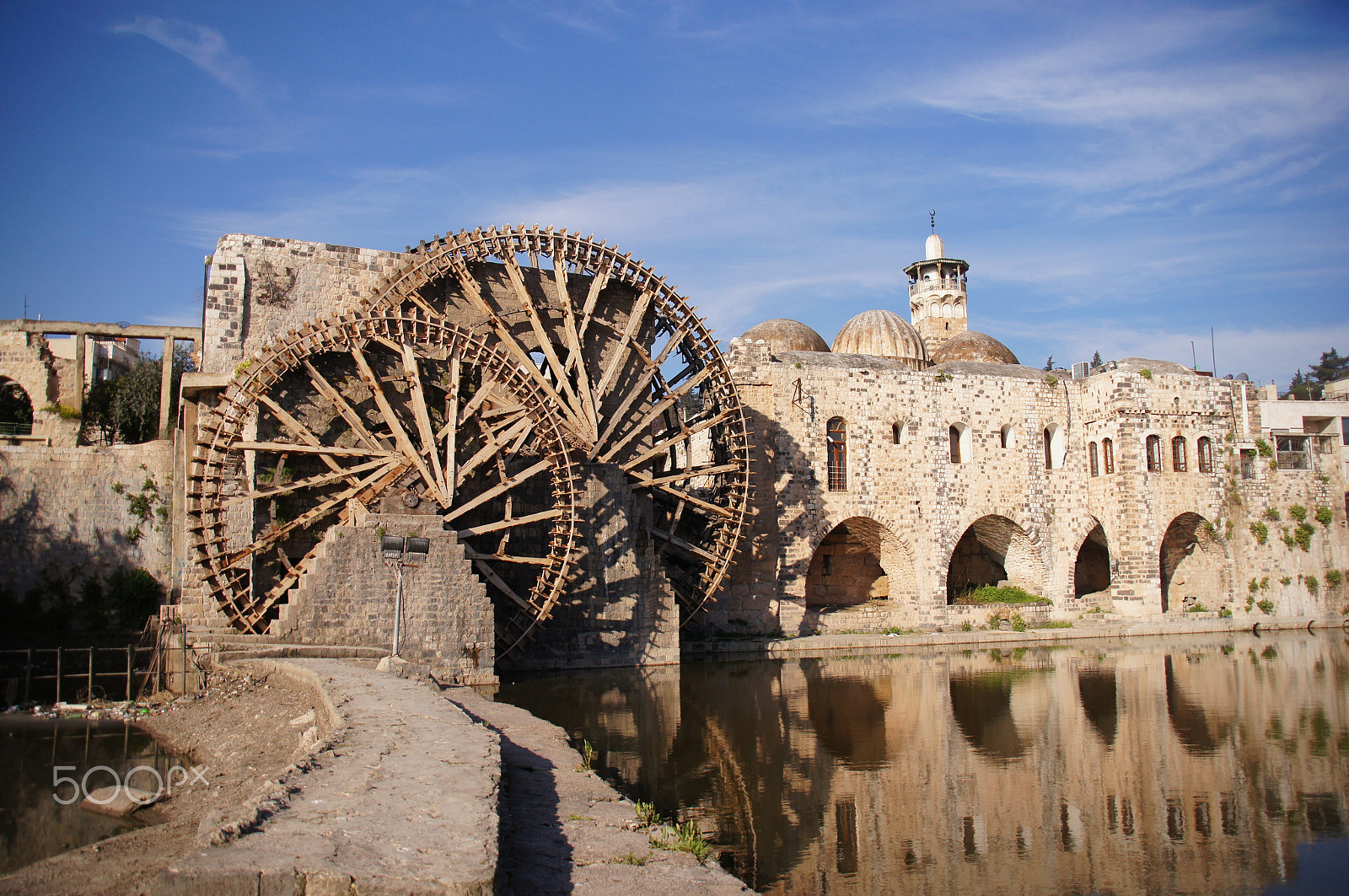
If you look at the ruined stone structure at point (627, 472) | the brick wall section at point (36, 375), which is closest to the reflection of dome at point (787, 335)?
the ruined stone structure at point (627, 472)

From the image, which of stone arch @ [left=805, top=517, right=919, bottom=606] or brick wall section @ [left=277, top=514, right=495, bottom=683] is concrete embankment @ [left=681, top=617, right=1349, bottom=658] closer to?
stone arch @ [left=805, top=517, right=919, bottom=606]

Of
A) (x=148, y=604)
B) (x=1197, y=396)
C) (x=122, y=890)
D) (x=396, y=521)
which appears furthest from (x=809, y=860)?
(x=1197, y=396)

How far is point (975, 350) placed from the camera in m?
24.4

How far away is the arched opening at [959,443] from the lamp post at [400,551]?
12151 millimetres

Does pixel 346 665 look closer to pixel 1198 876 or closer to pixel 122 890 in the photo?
pixel 122 890

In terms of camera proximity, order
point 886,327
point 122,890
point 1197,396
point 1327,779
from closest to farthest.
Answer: point 122,890
point 1327,779
point 1197,396
point 886,327

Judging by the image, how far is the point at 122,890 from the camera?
183 inches

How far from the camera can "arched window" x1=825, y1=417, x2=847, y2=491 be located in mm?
18688

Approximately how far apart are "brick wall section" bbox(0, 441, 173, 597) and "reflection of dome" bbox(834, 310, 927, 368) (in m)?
15.2

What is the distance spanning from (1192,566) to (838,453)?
856 centimetres

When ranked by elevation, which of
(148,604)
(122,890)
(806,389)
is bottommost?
(122,890)

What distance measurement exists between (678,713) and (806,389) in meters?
9.16

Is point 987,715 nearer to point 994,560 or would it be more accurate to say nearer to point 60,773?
point 60,773

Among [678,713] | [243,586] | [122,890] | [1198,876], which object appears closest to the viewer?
[122,890]
